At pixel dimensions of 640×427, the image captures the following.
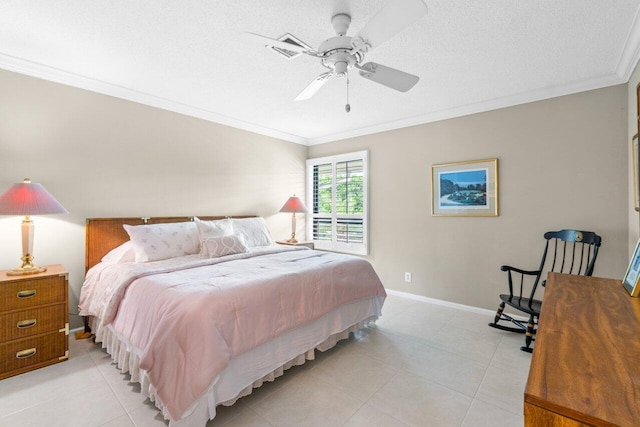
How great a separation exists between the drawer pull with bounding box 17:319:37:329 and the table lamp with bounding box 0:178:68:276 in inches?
14.4

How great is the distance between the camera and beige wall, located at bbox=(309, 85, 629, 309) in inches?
109

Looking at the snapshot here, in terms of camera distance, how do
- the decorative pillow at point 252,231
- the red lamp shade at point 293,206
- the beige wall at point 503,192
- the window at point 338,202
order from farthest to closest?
1. the window at point 338,202
2. the red lamp shade at point 293,206
3. the decorative pillow at point 252,231
4. the beige wall at point 503,192

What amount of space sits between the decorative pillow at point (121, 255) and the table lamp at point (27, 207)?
1.53ft

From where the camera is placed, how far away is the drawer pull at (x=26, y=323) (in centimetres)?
217

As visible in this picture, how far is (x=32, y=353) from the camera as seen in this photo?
2.21 metres

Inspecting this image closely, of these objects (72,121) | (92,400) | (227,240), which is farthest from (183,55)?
(92,400)

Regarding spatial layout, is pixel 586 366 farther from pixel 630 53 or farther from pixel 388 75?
pixel 630 53

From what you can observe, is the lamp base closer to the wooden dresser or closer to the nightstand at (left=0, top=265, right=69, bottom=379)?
the nightstand at (left=0, top=265, right=69, bottom=379)

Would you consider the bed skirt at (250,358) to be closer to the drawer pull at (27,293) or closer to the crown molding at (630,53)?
the drawer pull at (27,293)

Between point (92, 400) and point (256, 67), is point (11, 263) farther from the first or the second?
point (256, 67)

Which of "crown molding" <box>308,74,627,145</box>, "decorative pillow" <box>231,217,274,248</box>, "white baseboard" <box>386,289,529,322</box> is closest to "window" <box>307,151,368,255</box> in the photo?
"crown molding" <box>308,74,627,145</box>

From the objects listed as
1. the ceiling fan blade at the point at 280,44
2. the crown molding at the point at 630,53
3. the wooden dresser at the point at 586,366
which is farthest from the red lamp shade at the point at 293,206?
the crown molding at the point at 630,53

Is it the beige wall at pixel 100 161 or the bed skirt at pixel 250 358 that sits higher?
the beige wall at pixel 100 161

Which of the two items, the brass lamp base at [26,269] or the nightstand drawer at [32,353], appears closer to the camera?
the nightstand drawer at [32,353]
